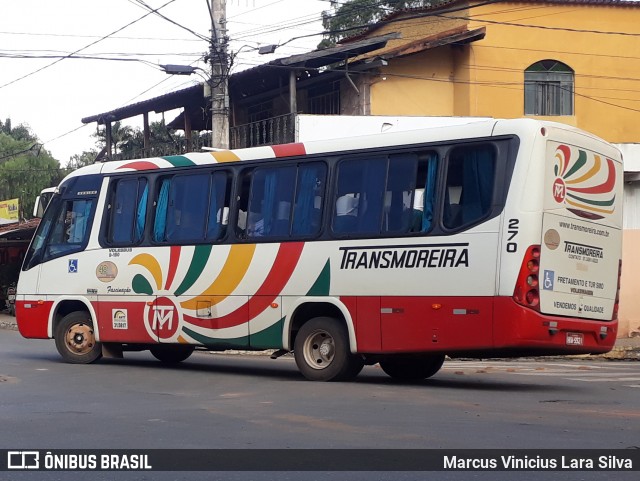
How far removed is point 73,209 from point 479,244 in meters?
7.52

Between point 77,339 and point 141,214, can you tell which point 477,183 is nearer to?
point 141,214

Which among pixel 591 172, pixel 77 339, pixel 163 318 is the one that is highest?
pixel 591 172

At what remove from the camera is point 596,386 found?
45.2ft

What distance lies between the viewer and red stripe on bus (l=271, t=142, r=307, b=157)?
14508 mm

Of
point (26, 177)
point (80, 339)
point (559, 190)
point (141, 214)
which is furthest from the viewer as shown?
point (26, 177)

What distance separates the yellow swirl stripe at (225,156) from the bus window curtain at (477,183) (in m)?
3.80

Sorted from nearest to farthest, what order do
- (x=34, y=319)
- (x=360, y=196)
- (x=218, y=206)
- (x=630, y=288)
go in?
(x=360, y=196), (x=218, y=206), (x=34, y=319), (x=630, y=288)

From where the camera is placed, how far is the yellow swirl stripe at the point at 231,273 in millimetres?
14867

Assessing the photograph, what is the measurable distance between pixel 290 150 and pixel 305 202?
0.81m

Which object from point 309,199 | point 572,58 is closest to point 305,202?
point 309,199

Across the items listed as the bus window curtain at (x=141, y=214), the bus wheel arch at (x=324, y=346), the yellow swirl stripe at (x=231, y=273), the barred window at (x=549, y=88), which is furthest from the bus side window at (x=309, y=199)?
the barred window at (x=549, y=88)

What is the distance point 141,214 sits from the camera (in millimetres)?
16297

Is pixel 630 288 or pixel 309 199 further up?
pixel 309 199

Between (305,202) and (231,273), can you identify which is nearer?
(305,202)
